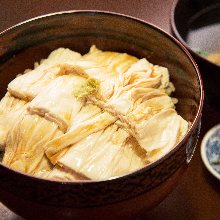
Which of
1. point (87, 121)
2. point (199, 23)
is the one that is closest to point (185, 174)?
point (87, 121)

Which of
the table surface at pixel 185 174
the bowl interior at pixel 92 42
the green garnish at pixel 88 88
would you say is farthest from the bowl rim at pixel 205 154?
the green garnish at pixel 88 88

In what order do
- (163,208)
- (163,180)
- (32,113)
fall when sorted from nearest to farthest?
(163,180) → (32,113) → (163,208)

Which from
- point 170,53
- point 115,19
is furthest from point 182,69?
point 115,19

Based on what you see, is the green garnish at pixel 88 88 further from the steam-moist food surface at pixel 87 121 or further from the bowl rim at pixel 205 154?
the bowl rim at pixel 205 154

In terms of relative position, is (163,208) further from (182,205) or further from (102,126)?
(102,126)

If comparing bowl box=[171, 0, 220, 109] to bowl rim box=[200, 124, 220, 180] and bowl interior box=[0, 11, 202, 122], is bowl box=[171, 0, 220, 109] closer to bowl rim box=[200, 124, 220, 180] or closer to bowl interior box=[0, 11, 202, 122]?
bowl rim box=[200, 124, 220, 180]

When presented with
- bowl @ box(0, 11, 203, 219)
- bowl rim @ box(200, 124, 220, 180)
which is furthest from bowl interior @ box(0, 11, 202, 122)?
bowl rim @ box(200, 124, 220, 180)
